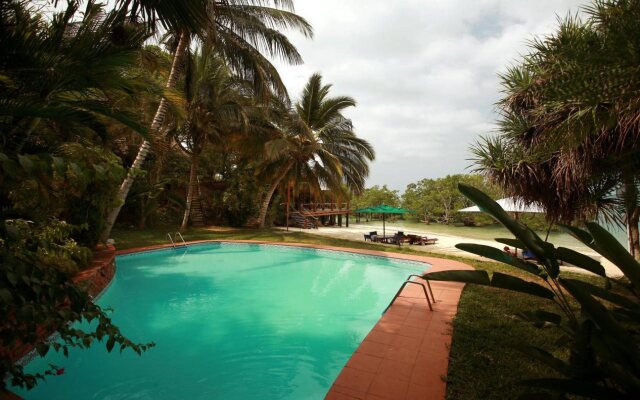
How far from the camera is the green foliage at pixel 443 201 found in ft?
111

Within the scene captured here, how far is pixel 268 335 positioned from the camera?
5523 millimetres

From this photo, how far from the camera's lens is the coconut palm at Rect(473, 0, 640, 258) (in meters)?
2.24

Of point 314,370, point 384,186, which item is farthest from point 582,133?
point 384,186

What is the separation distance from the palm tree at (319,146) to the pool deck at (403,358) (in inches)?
431

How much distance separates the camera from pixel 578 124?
3.48 metres

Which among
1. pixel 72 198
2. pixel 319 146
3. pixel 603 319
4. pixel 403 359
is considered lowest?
pixel 403 359

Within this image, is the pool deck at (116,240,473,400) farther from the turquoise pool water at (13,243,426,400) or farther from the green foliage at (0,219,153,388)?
the green foliage at (0,219,153,388)

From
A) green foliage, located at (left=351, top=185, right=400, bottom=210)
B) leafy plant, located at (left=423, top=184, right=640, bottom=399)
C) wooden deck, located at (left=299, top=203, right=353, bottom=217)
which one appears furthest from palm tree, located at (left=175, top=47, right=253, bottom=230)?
green foliage, located at (left=351, top=185, right=400, bottom=210)

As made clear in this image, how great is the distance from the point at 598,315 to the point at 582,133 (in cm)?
321

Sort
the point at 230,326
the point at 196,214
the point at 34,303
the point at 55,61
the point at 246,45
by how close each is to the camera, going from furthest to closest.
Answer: the point at 196,214
the point at 246,45
the point at 230,326
the point at 55,61
the point at 34,303

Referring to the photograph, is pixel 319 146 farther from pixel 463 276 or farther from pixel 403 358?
pixel 463 276

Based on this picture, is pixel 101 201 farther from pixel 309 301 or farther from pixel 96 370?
pixel 309 301

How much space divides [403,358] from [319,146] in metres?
13.0

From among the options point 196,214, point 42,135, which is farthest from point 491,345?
point 196,214
